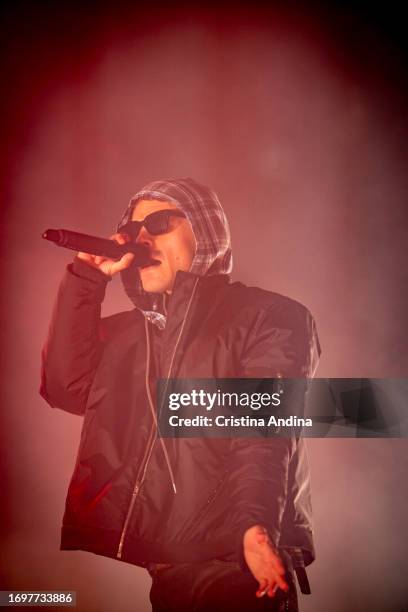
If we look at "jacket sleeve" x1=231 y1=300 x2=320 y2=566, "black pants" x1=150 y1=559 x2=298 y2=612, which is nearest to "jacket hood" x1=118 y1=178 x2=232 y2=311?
"jacket sleeve" x1=231 y1=300 x2=320 y2=566

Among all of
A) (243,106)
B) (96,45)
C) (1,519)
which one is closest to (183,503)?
(1,519)

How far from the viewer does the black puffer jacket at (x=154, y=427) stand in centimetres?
165

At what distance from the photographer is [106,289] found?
185cm

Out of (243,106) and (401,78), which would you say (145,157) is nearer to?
(243,106)

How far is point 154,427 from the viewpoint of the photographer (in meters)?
1.75

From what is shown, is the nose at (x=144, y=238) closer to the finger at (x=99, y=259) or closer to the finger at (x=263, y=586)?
the finger at (x=99, y=259)

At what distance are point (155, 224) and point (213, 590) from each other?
106 cm

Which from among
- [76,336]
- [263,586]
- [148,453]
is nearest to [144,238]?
[76,336]

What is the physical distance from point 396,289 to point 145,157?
93 centimetres

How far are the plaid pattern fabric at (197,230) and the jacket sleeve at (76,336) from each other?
0.12 meters

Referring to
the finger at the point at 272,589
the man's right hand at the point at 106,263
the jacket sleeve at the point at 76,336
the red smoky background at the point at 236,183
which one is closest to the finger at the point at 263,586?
the finger at the point at 272,589

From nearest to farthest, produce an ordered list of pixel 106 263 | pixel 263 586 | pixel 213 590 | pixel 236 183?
pixel 263 586 < pixel 213 590 < pixel 106 263 < pixel 236 183

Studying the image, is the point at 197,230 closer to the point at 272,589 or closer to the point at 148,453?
the point at 148,453

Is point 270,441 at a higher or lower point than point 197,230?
lower
